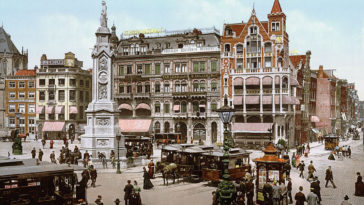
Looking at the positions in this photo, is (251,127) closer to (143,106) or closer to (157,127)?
(157,127)

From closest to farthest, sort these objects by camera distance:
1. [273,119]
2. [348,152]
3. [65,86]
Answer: [348,152]
[273,119]
[65,86]

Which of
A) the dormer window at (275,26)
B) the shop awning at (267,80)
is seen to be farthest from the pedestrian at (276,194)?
the dormer window at (275,26)

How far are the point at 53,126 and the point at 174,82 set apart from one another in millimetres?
23936

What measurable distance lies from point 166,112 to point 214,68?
34.9 ft

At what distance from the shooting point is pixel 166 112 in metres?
63.5

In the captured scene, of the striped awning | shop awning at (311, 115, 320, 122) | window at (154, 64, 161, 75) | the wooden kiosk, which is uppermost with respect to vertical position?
window at (154, 64, 161, 75)

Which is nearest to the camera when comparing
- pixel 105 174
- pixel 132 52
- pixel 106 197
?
pixel 106 197

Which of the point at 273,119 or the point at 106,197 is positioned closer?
the point at 106,197

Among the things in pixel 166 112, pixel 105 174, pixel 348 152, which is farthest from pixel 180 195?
pixel 166 112

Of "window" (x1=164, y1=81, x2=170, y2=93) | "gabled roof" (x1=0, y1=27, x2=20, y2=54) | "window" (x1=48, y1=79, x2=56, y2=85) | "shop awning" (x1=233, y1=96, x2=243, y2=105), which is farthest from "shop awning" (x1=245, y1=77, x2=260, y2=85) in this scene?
"gabled roof" (x1=0, y1=27, x2=20, y2=54)

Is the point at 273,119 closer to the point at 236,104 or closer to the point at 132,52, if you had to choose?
the point at 236,104

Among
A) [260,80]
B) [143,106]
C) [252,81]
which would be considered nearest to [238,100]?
[252,81]

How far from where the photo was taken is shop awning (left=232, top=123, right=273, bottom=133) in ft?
182

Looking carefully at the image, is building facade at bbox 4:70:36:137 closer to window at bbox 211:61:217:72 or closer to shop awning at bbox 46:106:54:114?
shop awning at bbox 46:106:54:114
